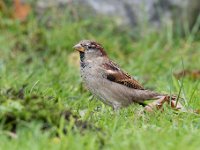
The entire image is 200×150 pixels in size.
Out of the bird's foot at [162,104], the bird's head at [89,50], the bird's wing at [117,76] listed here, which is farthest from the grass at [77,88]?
the bird's head at [89,50]

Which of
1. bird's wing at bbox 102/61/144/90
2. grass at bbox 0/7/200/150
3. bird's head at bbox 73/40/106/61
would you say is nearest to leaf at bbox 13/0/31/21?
grass at bbox 0/7/200/150

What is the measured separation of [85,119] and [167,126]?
1.88ft

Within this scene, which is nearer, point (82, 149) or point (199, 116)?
point (82, 149)

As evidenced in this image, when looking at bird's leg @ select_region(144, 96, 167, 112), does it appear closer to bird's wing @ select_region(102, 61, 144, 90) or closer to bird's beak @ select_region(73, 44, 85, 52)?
bird's wing @ select_region(102, 61, 144, 90)

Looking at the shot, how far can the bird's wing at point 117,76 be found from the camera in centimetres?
607

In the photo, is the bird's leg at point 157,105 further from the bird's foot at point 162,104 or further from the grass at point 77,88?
the grass at point 77,88

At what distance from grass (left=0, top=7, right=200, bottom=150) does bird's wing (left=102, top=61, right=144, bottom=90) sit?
204mm

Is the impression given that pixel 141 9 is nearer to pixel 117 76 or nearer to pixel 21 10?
pixel 21 10

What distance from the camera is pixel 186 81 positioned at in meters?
7.50

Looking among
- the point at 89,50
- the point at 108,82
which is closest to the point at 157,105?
the point at 108,82

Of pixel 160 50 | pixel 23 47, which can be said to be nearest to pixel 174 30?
pixel 160 50

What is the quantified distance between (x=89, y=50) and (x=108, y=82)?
378 mm

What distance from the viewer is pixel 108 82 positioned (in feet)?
19.9

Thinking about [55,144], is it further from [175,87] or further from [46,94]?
[175,87]
